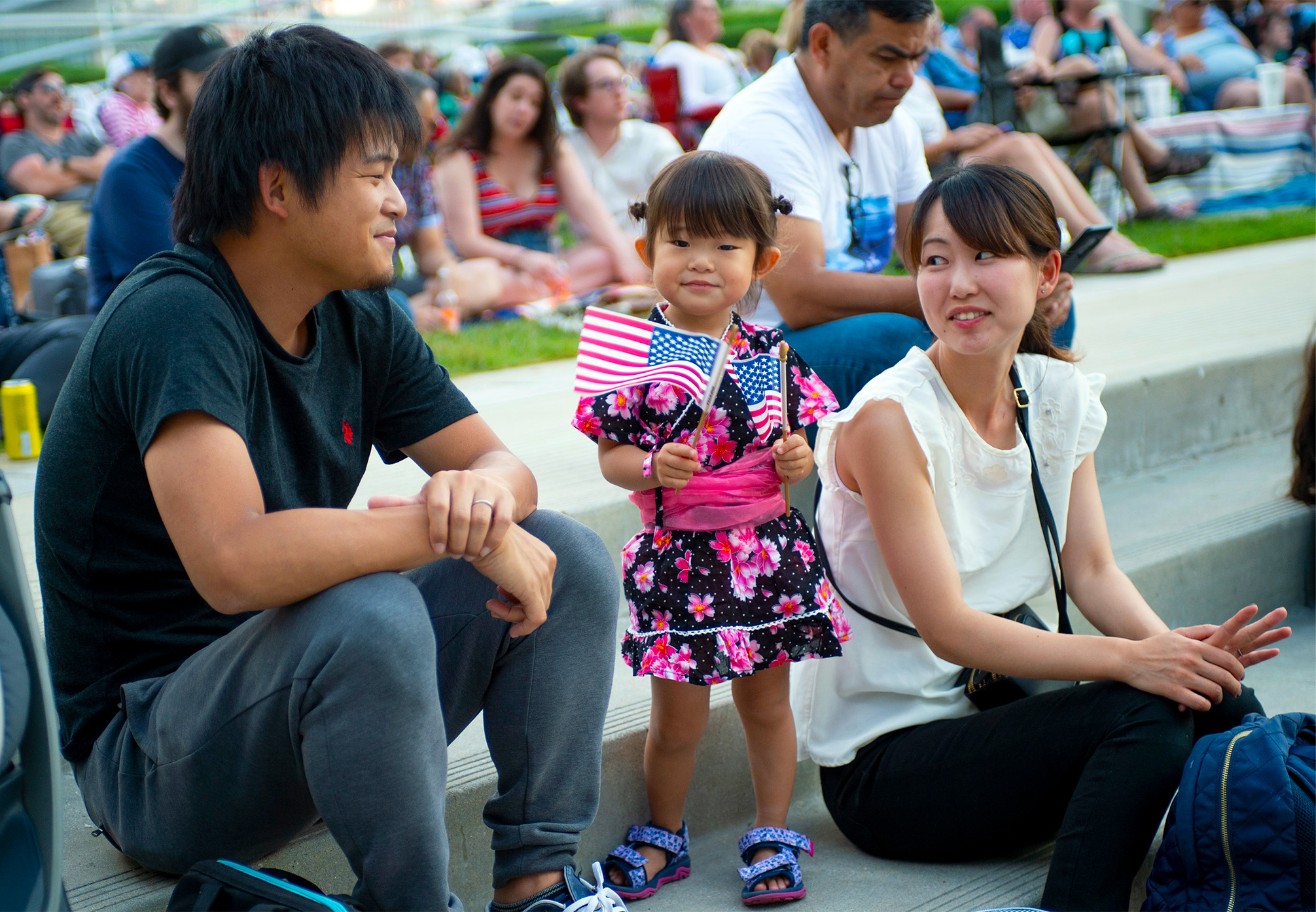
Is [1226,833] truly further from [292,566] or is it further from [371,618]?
[292,566]

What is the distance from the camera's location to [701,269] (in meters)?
2.03

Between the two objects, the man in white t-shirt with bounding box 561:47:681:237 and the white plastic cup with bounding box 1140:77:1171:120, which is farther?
the white plastic cup with bounding box 1140:77:1171:120

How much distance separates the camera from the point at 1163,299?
4930mm

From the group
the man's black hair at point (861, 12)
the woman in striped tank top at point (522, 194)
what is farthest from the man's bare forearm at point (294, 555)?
the woman in striped tank top at point (522, 194)

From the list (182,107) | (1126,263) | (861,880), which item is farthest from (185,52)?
(1126,263)

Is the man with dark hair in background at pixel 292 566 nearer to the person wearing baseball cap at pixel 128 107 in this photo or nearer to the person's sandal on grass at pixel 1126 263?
the person's sandal on grass at pixel 1126 263

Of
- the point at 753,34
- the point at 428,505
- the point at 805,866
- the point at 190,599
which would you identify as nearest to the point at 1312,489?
the point at 805,866

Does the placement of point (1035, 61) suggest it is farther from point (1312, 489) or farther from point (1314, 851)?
point (1314, 851)

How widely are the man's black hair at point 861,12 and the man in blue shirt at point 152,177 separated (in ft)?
5.39

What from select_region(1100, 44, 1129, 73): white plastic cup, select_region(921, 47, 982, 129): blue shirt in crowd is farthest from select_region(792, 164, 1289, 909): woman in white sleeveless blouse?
select_region(921, 47, 982, 129): blue shirt in crowd

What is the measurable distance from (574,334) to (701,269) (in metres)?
2.96

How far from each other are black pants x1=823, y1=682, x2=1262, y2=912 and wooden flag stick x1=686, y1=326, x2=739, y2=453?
2.01 feet

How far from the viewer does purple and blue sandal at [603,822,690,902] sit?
76.7 inches

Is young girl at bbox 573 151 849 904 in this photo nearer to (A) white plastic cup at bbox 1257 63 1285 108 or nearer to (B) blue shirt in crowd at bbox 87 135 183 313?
(B) blue shirt in crowd at bbox 87 135 183 313
